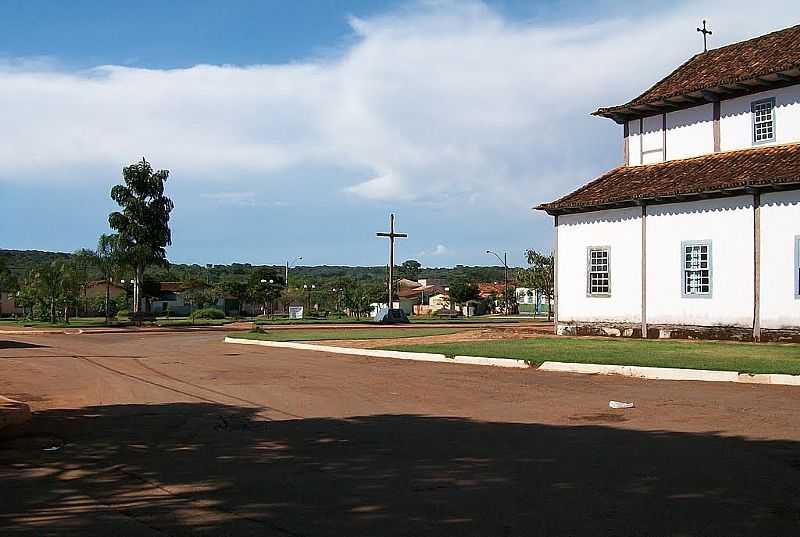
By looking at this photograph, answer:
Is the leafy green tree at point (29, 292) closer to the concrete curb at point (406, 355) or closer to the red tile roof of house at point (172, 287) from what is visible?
the concrete curb at point (406, 355)

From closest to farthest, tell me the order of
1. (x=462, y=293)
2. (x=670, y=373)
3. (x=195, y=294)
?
(x=670, y=373) → (x=195, y=294) → (x=462, y=293)

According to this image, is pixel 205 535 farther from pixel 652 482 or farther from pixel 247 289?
pixel 247 289

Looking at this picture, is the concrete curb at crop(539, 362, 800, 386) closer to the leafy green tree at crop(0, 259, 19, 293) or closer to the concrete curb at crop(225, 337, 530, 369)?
the concrete curb at crop(225, 337, 530, 369)

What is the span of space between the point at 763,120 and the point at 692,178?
9.05 ft

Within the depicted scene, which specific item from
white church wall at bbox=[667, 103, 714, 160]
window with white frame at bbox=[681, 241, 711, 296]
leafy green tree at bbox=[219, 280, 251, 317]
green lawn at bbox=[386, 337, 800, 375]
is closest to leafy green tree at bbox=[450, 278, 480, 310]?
leafy green tree at bbox=[219, 280, 251, 317]

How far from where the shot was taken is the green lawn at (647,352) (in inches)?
661

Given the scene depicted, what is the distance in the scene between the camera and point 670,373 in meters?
→ 16.2

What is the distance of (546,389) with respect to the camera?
14789 millimetres

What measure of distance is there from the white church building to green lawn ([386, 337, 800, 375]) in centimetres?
151

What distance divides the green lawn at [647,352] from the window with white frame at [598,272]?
2.45 meters

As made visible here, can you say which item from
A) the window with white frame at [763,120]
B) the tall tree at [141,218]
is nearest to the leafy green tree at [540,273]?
the tall tree at [141,218]

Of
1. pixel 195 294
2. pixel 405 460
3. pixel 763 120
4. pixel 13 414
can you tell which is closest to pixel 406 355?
pixel 13 414

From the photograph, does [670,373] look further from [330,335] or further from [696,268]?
[330,335]

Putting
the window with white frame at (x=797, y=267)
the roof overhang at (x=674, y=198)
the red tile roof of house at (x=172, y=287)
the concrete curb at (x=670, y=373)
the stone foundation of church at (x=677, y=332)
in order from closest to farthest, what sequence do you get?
the concrete curb at (x=670, y=373) < the window with white frame at (x=797, y=267) < the roof overhang at (x=674, y=198) < the stone foundation of church at (x=677, y=332) < the red tile roof of house at (x=172, y=287)
